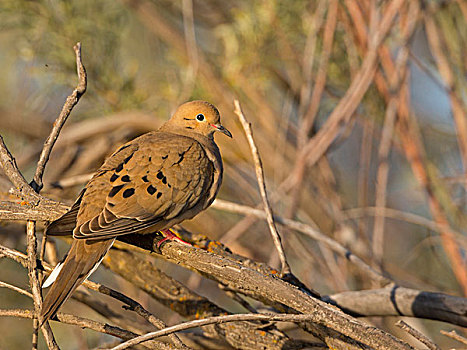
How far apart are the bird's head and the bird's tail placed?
1.01 metres

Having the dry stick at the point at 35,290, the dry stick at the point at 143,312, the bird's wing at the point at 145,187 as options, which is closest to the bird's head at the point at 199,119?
the bird's wing at the point at 145,187

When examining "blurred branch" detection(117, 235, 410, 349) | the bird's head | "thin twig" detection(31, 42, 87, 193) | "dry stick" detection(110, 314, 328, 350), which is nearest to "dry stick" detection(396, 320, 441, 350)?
"blurred branch" detection(117, 235, 410, 349)

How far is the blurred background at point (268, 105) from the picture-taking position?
11.4 ft

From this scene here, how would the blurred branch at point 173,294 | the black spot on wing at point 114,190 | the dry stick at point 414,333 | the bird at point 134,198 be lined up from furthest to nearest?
the blurred branch at point 173,294
the black spot on wing at point 114,190
the bird at point 134,198
the dry stick at point 414,333

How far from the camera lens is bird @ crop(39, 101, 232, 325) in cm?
221

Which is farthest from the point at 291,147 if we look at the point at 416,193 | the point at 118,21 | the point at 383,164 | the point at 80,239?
the point at 80,239

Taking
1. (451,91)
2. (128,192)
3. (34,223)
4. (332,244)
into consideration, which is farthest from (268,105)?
(34,223)

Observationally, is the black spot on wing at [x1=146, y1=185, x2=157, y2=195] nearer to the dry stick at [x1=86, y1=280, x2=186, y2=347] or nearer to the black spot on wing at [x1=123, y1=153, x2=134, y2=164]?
the black spot on wing at [x1=123, y1=153, x2=134, y2=164]

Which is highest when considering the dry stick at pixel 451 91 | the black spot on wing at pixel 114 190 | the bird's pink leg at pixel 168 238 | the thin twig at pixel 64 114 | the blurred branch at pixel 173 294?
the dry stick at pixel 451 91

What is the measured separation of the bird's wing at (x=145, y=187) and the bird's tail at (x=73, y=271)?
2.8 inches

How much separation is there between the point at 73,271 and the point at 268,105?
269cm

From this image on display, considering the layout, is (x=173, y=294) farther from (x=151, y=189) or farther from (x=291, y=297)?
(x=291, y=297)

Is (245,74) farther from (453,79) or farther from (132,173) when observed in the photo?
(132,173)

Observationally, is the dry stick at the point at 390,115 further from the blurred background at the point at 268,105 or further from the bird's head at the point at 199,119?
the bird's head at the point at 199,119
